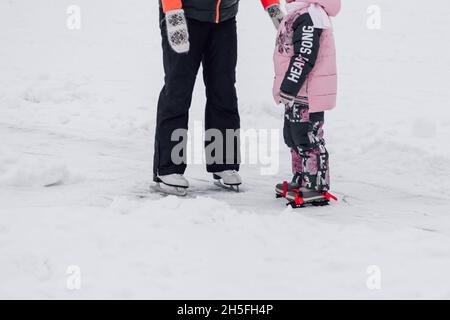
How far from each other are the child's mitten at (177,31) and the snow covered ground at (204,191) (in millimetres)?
952

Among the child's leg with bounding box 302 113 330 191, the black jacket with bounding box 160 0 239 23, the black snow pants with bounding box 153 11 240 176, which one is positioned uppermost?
the black jacket with bounding box 160 0 239 23

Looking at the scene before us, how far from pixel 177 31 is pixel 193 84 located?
45cm

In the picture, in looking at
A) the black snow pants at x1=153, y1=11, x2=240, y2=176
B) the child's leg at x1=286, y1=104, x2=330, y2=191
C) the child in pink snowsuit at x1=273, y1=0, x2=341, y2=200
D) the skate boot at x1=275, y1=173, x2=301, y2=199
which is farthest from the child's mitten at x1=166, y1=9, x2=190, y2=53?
the skate boot at x1=275, y1=173, x2=301, y2=199

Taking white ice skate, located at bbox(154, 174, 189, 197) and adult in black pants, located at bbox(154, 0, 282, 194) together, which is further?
white ice skate, located at bbox(154, 174, 189, 197)

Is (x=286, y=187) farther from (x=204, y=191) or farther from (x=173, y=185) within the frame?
(x=173, y=185)

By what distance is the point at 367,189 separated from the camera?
16.9 feet

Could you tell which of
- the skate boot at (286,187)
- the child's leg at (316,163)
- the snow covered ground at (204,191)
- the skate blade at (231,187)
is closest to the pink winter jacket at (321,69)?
the child's leg at (316,163)

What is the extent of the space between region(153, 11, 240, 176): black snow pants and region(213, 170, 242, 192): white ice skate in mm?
43

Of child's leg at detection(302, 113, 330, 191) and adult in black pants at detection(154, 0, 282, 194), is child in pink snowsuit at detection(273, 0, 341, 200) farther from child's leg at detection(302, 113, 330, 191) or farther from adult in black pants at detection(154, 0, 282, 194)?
adult in black pants at detection(154, 0, 282, 194)

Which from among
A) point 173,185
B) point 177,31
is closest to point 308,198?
point 173,185

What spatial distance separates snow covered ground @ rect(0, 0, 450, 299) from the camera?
305 cm

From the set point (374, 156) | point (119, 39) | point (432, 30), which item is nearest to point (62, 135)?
point (374, 156)

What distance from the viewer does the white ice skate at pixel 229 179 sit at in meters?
4.84

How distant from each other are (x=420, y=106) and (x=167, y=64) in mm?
4270
